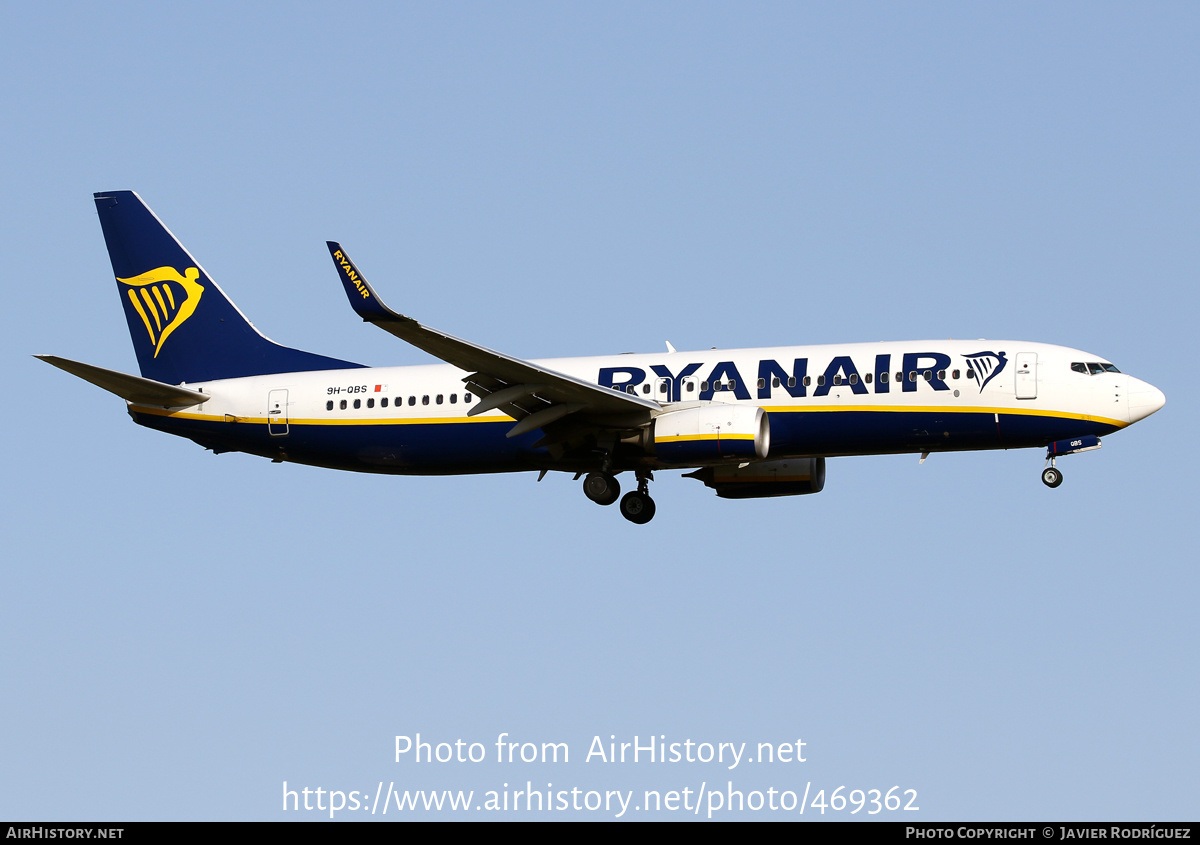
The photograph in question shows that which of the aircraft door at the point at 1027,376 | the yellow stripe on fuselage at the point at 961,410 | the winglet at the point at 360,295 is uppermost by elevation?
the winglet at the point at 360,295

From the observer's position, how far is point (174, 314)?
44625 millimetres

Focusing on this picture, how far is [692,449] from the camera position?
37.2 meters

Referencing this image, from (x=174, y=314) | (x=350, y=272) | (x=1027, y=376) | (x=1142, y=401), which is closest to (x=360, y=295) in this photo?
(x=350, y=272)

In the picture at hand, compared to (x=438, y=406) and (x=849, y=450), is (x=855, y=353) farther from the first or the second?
(x=438, y=406)

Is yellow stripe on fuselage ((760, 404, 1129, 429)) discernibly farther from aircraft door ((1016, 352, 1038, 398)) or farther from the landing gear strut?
the landing gear strut

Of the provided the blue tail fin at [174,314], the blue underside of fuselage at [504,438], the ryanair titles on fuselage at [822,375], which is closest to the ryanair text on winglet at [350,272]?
the blue underside of fuselage at [504,438]

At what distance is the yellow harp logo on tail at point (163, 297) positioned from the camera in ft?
146

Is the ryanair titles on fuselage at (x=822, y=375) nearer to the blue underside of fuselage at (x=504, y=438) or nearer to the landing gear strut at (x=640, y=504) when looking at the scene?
the blue underside of fuselage at (x=504, y=438)

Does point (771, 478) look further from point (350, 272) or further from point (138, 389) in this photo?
point (138, 389)

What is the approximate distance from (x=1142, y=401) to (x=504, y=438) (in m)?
16.1

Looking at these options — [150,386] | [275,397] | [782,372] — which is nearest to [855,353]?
[782,372]

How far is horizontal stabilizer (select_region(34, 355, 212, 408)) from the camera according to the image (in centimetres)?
3965

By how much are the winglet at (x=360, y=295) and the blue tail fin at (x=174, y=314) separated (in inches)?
417

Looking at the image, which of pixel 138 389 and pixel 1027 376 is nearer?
pixel 1027 376
